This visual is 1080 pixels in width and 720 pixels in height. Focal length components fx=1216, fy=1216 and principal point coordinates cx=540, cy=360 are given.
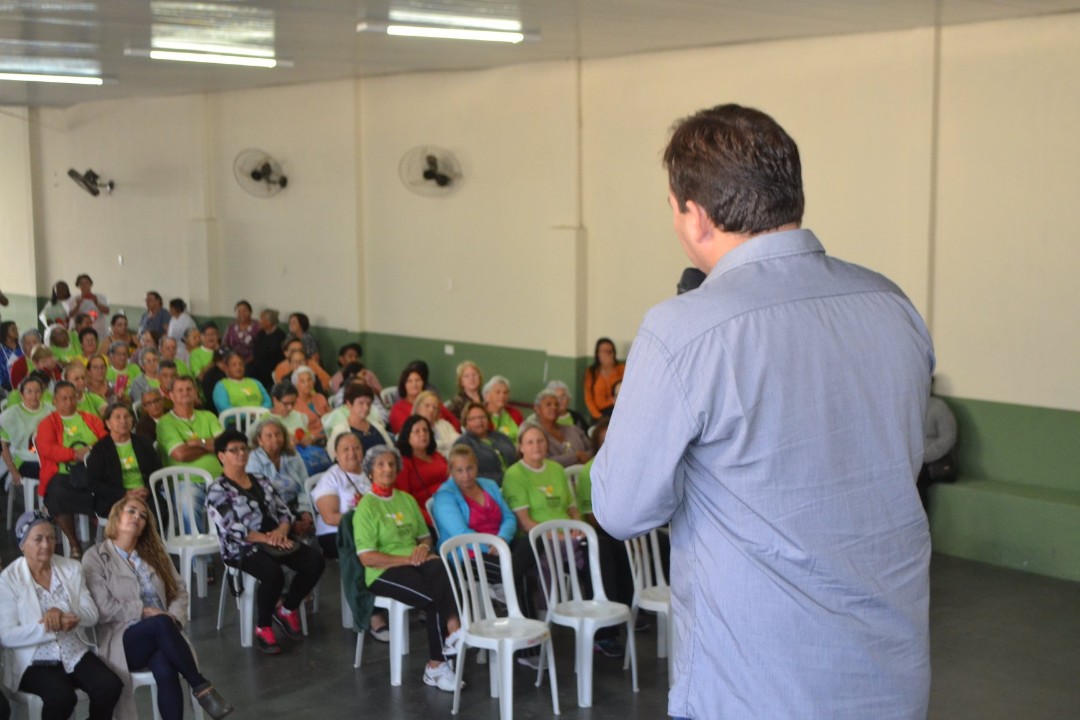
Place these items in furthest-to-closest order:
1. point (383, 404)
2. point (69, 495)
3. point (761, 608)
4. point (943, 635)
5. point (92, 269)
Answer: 1. point (92, 269)
2. point (383, 404)
3. point (69, 495)
4. point (943, 635)
5. point (761, 608)

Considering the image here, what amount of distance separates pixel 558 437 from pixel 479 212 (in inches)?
151

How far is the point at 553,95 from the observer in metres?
9.88

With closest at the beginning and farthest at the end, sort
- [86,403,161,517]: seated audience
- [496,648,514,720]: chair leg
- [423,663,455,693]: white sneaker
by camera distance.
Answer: [496,648,514,720]: chair leg, [423,663,455,693]: white sneaker, [86,403,161,517]: seated audience

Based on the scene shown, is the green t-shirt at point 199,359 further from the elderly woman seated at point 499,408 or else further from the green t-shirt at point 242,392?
the elderly woman seated at point 499,408

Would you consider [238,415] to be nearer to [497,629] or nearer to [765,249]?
[497,629]

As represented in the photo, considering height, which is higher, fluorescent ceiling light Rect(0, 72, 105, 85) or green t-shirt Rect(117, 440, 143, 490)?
fluorescent ceiling light Rect(0, 72, 105, 85)

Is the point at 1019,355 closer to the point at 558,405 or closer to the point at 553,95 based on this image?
the point at 558,405

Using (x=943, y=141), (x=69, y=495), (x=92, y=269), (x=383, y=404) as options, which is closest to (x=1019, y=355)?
(x=943, y=141)

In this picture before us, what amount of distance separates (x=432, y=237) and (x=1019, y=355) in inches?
220

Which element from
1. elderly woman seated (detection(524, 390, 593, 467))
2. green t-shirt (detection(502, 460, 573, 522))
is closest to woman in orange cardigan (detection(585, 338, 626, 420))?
elderly woman seated (detection(524, 390, 593, 467))

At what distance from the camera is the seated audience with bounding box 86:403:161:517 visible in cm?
652

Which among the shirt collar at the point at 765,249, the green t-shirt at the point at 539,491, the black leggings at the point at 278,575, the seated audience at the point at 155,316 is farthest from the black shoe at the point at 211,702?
the seated audience at the point at 155,316

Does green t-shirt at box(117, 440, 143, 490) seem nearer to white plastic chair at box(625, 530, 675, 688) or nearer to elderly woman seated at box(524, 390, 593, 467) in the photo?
elderly woman seated at box(524, 390, 593, 467)

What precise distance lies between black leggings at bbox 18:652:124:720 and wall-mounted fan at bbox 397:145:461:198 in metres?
7.12
